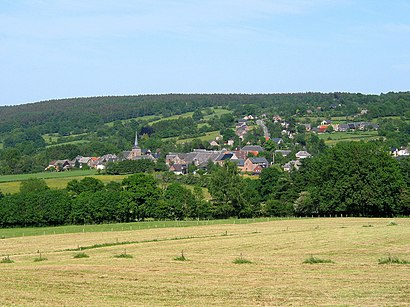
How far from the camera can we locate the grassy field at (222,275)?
84.4 feet

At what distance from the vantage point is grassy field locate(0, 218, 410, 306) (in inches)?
1013

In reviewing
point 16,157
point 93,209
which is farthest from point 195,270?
point 16,157

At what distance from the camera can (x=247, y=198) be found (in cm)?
9638

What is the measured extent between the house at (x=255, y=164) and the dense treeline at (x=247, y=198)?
72.1m

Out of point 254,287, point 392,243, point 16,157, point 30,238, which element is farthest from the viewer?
point 16,157

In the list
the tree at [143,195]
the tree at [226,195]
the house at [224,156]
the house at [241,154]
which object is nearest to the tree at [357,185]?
the tree at [226,195]

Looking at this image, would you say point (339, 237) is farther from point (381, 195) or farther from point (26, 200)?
point (26, 200)

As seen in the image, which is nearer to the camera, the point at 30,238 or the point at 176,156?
the point at 30,238

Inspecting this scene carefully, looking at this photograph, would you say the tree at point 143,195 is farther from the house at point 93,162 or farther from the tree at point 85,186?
the house at point 93,162

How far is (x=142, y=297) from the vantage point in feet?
86.2

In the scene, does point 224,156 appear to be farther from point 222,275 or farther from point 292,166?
point 222,275

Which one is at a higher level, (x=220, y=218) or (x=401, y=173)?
(x=401, y=173)

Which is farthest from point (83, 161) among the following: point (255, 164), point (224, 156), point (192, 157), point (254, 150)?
point (255, 164)

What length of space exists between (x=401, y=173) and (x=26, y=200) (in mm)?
49744
